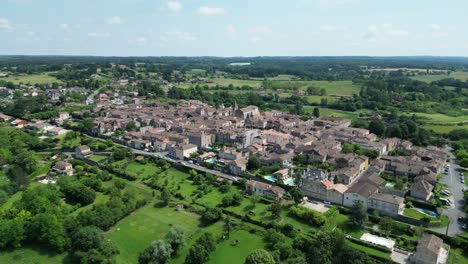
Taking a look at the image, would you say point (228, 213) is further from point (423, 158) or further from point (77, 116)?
point (77, 116)

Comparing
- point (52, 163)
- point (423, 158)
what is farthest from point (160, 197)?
point (423, 158)

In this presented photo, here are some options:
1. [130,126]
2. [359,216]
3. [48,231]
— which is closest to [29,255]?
[48,231]

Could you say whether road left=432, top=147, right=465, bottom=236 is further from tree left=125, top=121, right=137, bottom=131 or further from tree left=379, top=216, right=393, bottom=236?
tree left=125, top=121, right=137, bottom=131

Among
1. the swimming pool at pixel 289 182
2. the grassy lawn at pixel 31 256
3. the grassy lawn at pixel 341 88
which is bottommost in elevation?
the grassy lawn at pixel 31 256

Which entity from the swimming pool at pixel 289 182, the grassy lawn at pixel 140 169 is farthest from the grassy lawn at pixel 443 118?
the grassy lawn at pixel 140 169

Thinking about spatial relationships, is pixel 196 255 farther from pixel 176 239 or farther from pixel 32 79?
pixel 32 79

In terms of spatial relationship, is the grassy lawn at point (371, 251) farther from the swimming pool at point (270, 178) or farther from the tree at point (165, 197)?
the tree at point (165, 197)

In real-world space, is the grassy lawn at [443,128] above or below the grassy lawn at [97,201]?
above
